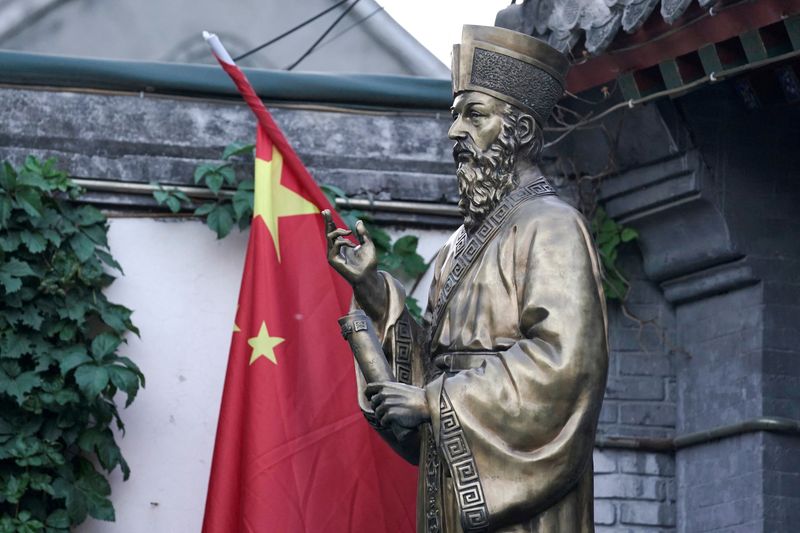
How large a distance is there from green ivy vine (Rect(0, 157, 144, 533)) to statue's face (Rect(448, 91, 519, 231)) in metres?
2.67

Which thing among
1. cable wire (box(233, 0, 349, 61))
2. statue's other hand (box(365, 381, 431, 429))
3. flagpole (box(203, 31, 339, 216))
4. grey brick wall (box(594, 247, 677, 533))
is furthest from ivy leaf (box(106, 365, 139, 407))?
statue's other hand (box(365, 381, 431, 429))

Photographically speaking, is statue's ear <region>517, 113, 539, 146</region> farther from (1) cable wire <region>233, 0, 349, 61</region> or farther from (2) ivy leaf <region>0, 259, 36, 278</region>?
(1) cable wire <region>233, 0, 349, 61</region>

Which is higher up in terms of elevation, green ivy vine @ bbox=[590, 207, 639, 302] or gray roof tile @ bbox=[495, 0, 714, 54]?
gray roof tile @ bbox=[495, 0, 714, 54]

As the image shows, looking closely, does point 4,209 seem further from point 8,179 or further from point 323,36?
point 323,36

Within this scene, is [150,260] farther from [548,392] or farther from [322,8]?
[548,392]

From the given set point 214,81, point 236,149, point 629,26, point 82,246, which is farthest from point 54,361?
point 629,26

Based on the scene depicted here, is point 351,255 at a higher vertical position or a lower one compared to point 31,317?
lower

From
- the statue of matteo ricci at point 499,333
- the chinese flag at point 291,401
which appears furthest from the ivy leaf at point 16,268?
the statue of matteo ricci at point 499,333

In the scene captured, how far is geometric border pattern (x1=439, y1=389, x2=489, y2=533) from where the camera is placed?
4480 mm

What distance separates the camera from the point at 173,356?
7508 mm

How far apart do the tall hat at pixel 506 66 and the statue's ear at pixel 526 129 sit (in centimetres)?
2

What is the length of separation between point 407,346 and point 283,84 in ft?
10.3

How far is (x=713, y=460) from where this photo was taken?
7.41 meters

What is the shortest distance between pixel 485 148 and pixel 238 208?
110 inches
